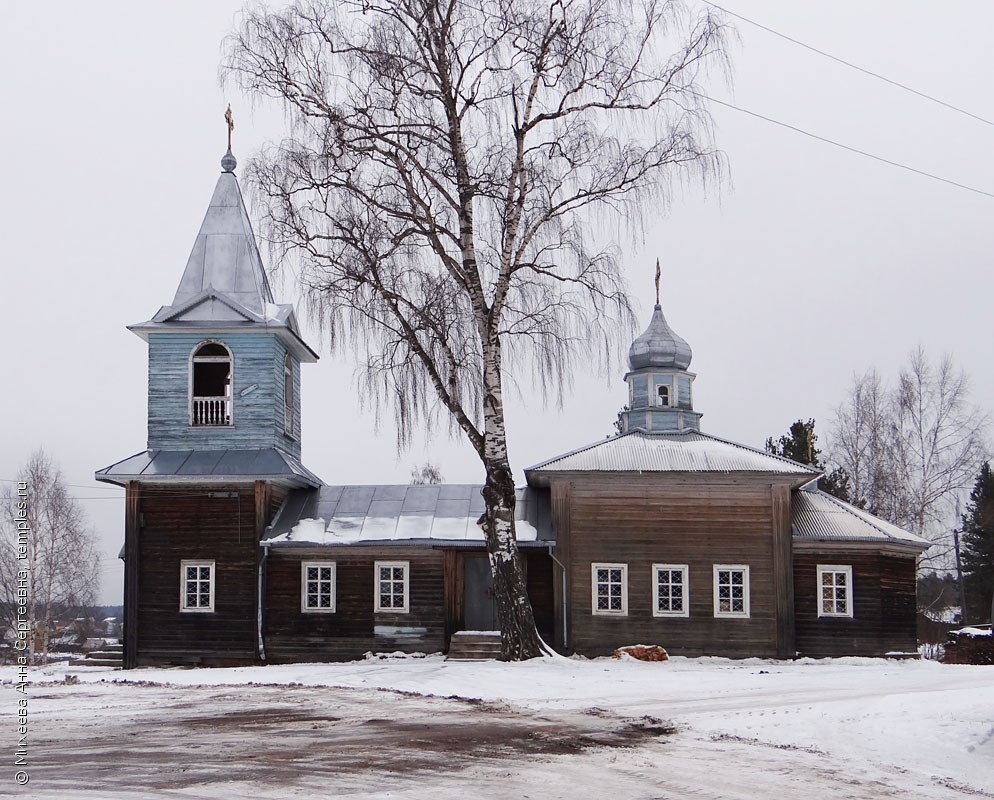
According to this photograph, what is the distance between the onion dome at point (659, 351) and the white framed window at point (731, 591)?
7211mm

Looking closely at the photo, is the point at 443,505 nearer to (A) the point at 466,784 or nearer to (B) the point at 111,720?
(B) the point at 111,720

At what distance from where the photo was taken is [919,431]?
38.3m

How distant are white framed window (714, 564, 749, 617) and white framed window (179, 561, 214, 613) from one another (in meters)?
10.6

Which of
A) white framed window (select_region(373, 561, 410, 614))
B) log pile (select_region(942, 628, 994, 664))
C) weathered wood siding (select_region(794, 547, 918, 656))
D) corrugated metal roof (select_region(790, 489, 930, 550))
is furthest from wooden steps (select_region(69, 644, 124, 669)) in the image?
log pile (select_region(942, 628, 994, 664))

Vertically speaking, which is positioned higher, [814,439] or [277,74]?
[277,74]

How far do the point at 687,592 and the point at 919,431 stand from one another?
17205 mm

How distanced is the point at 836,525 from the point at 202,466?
13.5 metres

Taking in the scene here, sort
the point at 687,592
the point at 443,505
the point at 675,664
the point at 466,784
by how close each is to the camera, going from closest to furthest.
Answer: the point at 466,784, the point at 675,664, the point at 687,592, the point at 443,505

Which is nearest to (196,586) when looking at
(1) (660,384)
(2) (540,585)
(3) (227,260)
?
(2) (540,585)

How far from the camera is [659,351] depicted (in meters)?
30.3

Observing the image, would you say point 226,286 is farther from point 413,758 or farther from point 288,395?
point 413,758

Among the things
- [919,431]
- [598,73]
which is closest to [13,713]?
[598,73]

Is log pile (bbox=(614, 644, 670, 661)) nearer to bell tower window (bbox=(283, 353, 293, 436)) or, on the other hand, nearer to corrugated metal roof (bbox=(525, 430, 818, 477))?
corrugated metal roof (bbox=(525, 430, 818, 477))

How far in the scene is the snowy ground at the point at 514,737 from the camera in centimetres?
901
